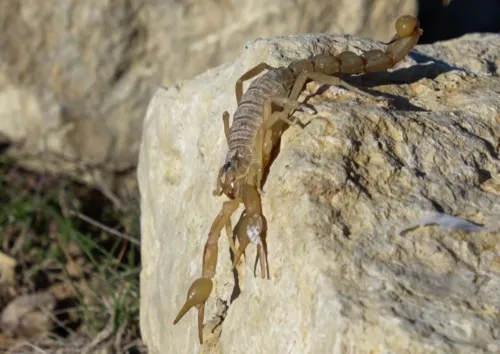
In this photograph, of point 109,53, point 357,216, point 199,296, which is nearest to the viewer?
point 357,216

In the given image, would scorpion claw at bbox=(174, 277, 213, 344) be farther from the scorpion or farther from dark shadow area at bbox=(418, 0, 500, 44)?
dark shadow area at bbox=(418, 0, 500, 44)

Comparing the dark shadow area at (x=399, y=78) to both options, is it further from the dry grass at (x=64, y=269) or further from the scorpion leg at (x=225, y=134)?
the dry grass at (x=64, y=269)

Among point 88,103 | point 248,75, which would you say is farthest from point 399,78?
point 88,103

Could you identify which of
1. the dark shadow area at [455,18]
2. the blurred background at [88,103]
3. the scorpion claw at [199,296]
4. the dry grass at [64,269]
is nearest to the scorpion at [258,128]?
the scorpion claw at [199,296]

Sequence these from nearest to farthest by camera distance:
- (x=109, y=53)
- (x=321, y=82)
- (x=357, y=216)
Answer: (x=357, y=216)
(x=321, y=82)
(x=109, y=53)

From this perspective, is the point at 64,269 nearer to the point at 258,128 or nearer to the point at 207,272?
the point at 207,272

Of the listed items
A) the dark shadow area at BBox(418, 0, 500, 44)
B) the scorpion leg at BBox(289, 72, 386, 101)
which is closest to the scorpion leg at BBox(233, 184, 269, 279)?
the scorpion leg at BBox(289, 72, 386, 101)

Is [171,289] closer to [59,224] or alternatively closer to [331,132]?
[331,132]
